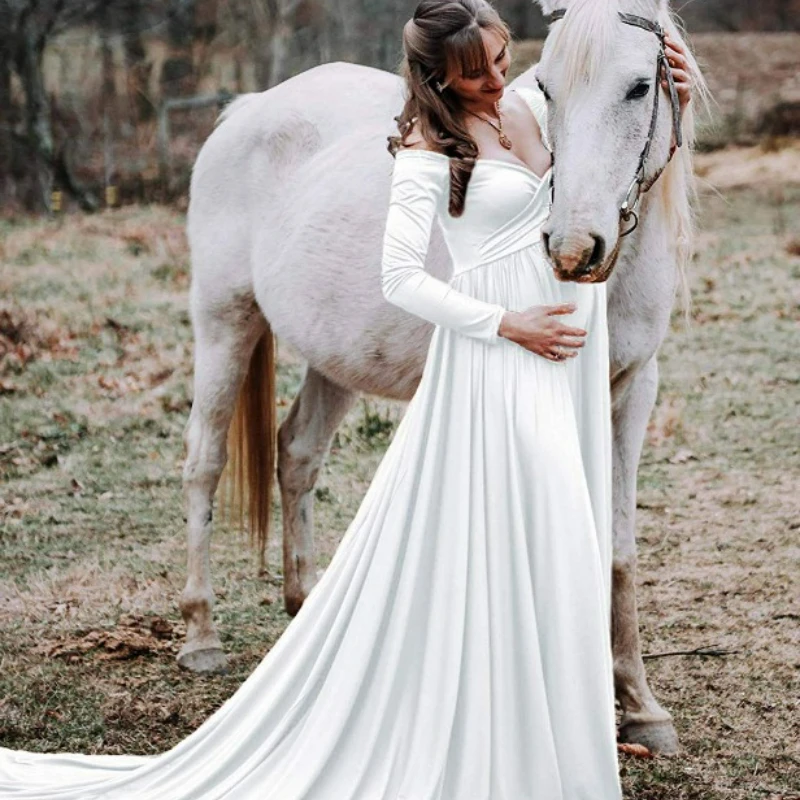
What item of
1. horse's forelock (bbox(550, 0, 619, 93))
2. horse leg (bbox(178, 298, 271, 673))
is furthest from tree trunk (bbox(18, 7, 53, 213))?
horse's forelock (bbox(550, 0, 619, 93))

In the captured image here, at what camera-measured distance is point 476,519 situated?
283 cm

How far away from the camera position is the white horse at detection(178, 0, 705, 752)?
289cm

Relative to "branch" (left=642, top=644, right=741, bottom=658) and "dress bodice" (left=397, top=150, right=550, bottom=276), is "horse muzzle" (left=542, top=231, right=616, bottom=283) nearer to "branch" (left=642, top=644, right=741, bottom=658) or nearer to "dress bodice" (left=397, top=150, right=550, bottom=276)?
"dress bodice" (left=397, top=150, right=550, bottom=276)

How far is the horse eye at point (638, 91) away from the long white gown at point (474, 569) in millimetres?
251

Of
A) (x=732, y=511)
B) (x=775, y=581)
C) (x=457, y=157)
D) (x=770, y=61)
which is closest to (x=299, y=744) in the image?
(x=457, y=157)

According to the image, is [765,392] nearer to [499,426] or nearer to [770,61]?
[499,426]

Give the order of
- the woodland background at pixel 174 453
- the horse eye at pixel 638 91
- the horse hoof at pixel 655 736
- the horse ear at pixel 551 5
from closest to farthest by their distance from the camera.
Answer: the horse eye at pixel 638 91, the horse ear at pixel 551 5, the horse hoof at pixel 655 736, the woodland background at pixel 174 453

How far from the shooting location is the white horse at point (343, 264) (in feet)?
9.48

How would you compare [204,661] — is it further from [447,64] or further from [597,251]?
[447,64]

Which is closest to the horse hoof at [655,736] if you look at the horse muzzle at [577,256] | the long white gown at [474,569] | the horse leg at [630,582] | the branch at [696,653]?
the horse leg at [630,582]

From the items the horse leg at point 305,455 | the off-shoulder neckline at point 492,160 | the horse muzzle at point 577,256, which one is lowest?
the horse leg at point 305,455

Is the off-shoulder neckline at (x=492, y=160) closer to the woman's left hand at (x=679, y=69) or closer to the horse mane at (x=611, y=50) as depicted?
the horse mane at (x=611, y=50)

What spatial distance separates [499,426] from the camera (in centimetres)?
282

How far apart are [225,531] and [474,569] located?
3.07 metres
